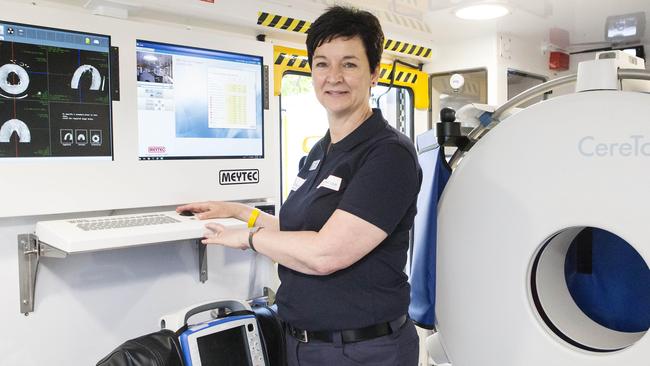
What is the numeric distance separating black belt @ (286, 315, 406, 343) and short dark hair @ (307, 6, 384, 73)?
775mm

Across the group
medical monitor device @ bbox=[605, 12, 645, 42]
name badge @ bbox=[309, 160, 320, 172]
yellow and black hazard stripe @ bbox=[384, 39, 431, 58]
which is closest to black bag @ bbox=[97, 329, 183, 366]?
name badge @ bbox=[309, 160, 320, 172]

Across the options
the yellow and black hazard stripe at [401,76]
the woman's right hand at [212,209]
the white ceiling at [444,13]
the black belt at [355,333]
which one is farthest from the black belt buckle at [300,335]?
the yellow and black hazard stripe at [401,76]

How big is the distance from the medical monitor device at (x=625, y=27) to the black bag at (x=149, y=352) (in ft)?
9.84

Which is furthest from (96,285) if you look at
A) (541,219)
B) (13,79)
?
(541,219)

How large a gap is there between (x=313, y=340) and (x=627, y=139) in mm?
992

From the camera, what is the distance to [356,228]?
1432 mm

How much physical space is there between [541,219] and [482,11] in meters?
1.85

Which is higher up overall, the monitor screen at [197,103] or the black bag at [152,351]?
the monitor screen at [197,103]

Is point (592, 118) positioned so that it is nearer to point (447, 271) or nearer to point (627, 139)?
point (627, 139)

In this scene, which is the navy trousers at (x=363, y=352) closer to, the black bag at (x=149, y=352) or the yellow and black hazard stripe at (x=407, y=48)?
the black bag at (x=149, y=352)

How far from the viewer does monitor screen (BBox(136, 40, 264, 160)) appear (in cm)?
228

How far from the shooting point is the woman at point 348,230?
146cm

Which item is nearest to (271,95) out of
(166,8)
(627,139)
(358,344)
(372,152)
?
(166,8)

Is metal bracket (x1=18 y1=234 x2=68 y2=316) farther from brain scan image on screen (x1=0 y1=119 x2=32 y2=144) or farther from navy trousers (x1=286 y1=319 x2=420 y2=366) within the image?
navy trousers (x1=286 y1=319 x2=420 y2=366)
